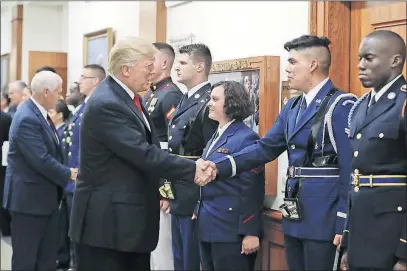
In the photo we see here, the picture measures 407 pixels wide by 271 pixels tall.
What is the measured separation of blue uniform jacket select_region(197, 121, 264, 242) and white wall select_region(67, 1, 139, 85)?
98.5 inches

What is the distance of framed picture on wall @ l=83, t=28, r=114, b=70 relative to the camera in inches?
244

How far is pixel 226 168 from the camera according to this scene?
3314 millimetres

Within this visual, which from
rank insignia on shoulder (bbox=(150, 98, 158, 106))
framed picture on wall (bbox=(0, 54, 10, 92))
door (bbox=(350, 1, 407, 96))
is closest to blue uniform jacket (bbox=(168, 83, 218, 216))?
rank insignia on shoulder (bbox=(150, 98, 158, 106))

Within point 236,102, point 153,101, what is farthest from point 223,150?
point 153,101

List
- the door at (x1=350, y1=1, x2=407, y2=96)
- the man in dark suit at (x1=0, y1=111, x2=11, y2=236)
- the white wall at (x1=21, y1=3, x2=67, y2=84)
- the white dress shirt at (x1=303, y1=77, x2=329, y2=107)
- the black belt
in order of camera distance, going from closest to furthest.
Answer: the black belt → the white dress shirt at (x1=303, y1=77, x2=329, y2=107) → the door at (x1=350, y1=1, x2=407, y2=96) → the man in dark suit at (x1=0, y1=111, x2=11, y2=236) → the white wall at (x1=21, y1=3, x2=67, y2=84)

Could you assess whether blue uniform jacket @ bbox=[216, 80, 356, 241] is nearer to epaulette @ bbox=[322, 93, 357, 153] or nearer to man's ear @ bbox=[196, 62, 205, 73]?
epaulette @ bbox=[322, 93, 357, 153]

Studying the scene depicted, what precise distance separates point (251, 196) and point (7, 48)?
7316mm

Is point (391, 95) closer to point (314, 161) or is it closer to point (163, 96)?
point (314, 161)

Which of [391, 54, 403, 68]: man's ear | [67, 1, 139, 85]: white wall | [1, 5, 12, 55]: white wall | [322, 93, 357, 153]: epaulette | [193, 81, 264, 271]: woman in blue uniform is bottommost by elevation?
[193, 81, 264, 271]: woman in blue uniform

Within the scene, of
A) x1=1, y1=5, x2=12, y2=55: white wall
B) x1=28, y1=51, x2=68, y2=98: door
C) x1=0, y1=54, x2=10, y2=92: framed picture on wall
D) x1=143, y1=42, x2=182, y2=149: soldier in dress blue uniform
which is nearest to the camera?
x1=143, y1=42, x2=182, y2=149: soldier in dress blue uniform

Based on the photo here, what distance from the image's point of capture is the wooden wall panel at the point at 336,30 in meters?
3.49

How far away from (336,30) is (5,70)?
7.26m

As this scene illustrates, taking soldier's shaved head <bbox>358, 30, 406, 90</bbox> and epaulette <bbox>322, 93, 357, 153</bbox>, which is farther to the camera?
epaulette <bbox>322, 93, 357, 153</bbox>

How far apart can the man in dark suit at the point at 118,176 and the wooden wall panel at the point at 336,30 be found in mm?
1114
